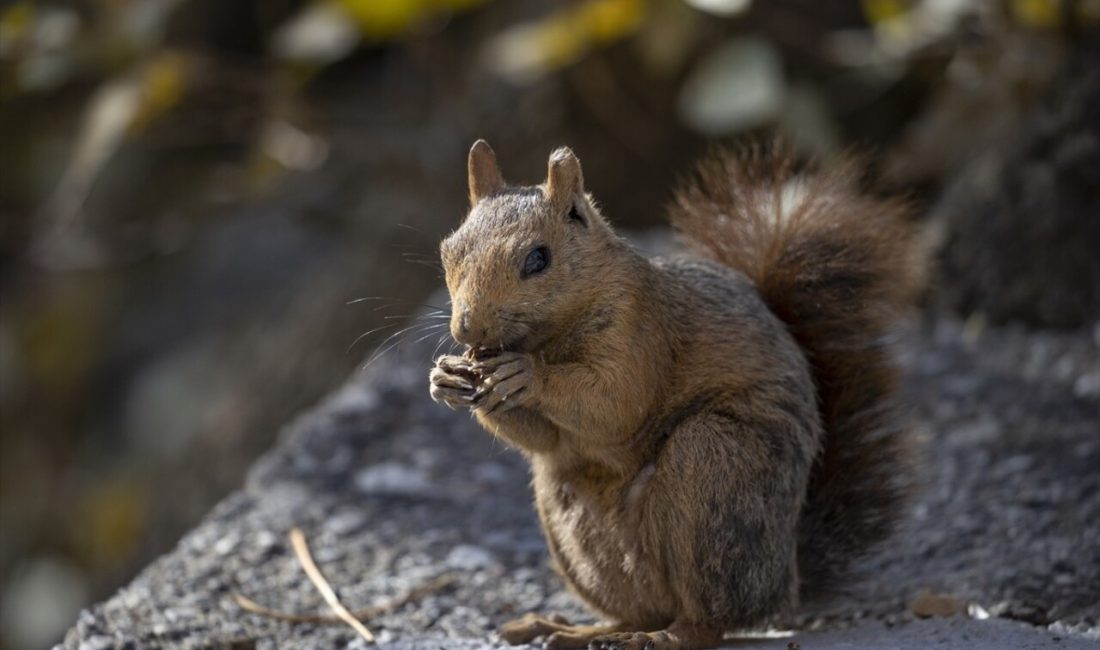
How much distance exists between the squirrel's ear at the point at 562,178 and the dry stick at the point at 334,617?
90 centimetres

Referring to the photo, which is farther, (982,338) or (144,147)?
(144,147)

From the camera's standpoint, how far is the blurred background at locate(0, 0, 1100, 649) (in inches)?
142

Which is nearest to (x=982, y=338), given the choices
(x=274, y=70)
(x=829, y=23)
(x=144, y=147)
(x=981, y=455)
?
(x=981, y=455)

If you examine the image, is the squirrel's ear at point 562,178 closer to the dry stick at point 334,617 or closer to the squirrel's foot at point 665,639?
the squirrel's foot at point 665,639

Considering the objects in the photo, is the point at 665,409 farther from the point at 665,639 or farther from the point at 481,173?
the point at 481,173

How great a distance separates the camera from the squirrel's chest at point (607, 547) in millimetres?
2111

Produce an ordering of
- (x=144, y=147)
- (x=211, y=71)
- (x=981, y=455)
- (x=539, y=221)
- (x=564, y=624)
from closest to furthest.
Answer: (x=539, y=221)
(x=564, y=624)
(x=981, y=455)
(x=211, y=71)
(x=144, y=147)

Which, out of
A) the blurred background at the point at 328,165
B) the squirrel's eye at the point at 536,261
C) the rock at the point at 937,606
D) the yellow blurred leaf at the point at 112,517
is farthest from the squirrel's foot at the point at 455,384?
the yellow blurred leaf at the point at 112,517

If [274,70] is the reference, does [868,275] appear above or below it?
below

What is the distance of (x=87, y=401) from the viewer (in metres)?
5.90

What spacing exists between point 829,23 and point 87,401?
11.9 ft

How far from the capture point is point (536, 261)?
2033 mm

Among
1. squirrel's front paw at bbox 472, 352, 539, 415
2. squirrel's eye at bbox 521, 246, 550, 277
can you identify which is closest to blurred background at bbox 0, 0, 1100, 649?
squirrel's eye at bbox 521, 246, 550, 277

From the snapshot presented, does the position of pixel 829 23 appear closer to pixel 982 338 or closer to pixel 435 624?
pixel 982 338
